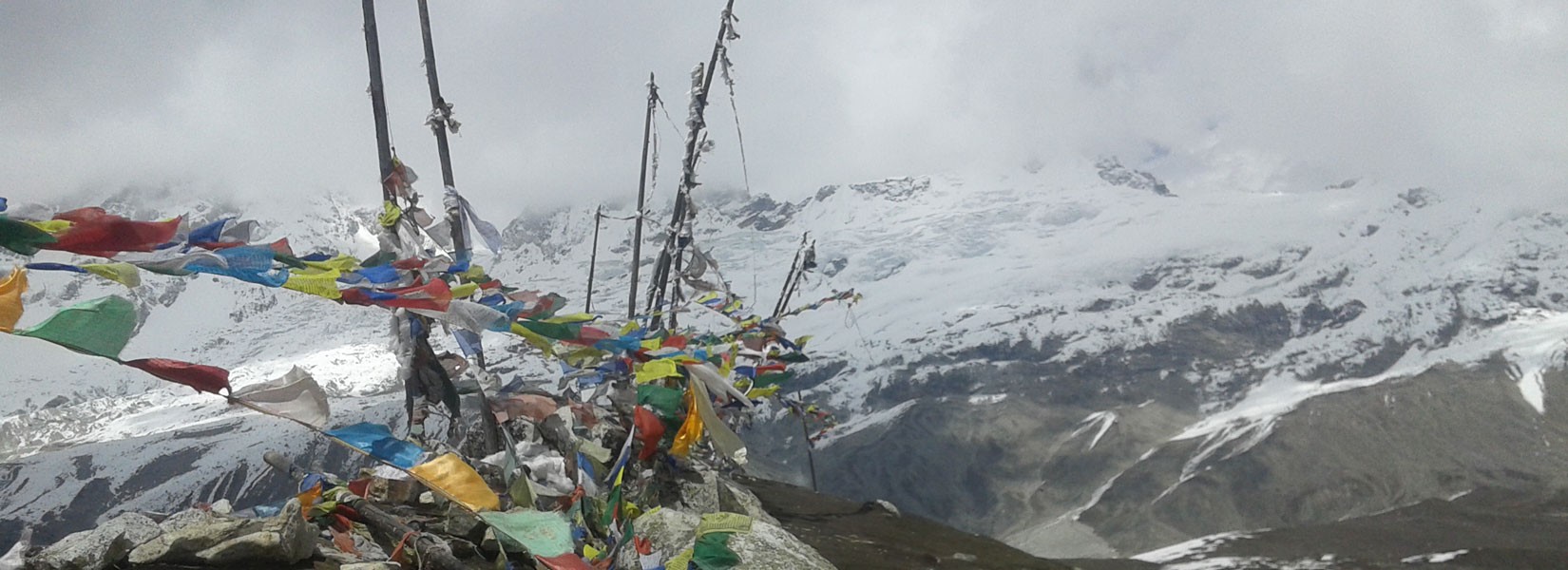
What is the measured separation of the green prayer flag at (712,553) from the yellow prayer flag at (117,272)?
301 centimetres

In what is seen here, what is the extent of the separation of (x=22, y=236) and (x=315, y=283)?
97 centimetres

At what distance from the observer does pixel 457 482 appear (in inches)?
167

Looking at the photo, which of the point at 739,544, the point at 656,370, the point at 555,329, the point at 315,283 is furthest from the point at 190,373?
the point at 739,544

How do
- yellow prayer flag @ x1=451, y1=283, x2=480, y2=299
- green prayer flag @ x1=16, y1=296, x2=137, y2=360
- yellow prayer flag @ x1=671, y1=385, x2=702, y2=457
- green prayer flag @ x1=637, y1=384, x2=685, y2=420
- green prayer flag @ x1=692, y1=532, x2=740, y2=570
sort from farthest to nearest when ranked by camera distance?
green prayer flag @ x1=637, y1=384, x2=685, y2=420 → yellow prayer flag @ x1=671, y1=385, x2=702, y2=457 → green prayer flag @ x1=692, y1=532, x2=740, y2=570 → yellow prayer flag @ x1=451, y1=283, x2=480, y2=299 → green prayer flag @ x1=16, y1=296, x2=137, y2=360

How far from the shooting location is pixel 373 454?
420 centimetres

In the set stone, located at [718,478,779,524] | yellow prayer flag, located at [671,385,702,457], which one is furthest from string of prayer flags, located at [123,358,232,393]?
stone, located at [718,478,779,524]

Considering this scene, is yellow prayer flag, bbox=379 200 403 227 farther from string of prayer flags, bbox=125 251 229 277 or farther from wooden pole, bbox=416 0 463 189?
string of prayer flags, bbox=125 251 229 277

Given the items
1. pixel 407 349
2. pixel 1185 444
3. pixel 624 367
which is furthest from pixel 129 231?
pixel 1185 444

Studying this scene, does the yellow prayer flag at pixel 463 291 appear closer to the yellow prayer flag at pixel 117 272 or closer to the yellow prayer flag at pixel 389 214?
the yellow prayer flag at pixel 117 272

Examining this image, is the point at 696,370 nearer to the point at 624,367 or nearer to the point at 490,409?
the point at 490,409

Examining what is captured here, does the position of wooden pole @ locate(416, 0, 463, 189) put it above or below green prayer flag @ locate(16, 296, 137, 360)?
above

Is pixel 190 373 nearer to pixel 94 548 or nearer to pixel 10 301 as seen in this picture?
pixel 10 301

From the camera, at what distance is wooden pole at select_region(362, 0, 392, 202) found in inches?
287

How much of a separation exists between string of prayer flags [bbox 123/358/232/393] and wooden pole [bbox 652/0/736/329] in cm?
944
